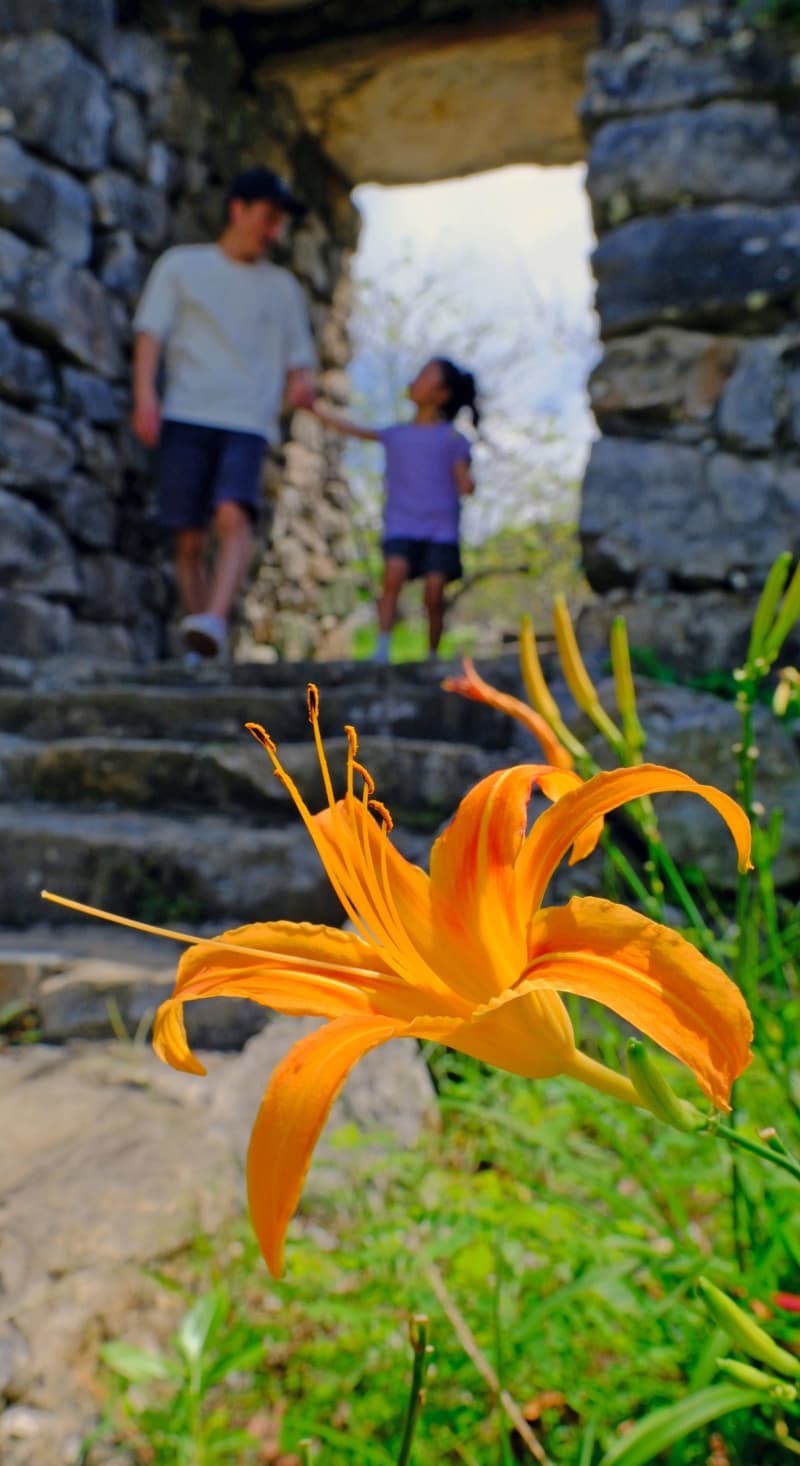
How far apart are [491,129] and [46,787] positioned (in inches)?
161

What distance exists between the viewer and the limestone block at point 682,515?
2559 mm

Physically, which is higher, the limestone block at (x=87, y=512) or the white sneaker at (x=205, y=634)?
the limestone block at (x=87, y=512)

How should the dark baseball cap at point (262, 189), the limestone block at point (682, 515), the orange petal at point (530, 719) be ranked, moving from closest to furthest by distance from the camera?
the orange petal at point (530, 719) → the limestone block at point (682, 515) → the dark baseball cap at point (262, 189)

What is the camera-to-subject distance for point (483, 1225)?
3.18 ft

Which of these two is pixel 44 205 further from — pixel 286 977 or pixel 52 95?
pixel 286 977

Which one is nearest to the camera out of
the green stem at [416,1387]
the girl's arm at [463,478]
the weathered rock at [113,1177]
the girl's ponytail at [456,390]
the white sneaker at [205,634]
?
the green stem at [416,1387]

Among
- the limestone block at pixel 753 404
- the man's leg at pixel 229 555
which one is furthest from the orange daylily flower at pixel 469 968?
the man's leg at pixel 229 555

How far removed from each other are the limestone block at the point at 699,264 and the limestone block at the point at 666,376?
0.20 ft

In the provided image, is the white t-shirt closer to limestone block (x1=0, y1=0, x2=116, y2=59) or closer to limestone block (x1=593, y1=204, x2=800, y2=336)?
limestone block (x1=0, y1=0, x2=116, y2=59)

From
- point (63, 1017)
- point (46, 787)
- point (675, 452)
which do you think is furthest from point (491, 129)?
point (63, 1017)

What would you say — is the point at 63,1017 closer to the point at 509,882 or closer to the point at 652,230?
the point at 509,882

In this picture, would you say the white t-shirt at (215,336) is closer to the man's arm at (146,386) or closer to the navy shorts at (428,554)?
the man's arm at (146,386)

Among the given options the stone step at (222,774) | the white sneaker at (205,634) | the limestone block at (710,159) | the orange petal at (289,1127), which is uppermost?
the limestone block at (710,159)

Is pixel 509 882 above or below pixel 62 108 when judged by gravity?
below
